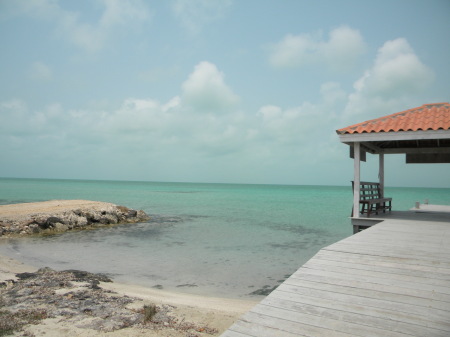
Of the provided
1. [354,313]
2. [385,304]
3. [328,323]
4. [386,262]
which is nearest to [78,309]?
[328,323]

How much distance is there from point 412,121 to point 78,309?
9978 millimetres

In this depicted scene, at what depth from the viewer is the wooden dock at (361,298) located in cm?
274

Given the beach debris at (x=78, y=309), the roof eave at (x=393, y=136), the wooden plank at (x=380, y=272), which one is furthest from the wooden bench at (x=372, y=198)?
the beach debris at (x=78, y=309)

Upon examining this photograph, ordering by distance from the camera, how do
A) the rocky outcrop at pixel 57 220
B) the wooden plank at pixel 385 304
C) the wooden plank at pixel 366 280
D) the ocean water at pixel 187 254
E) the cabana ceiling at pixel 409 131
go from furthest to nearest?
the rocky outcrop at pixel 57 220
the ocean water at pixel 187 254
the cabana ceiling at pixel 409 131
the wooden plank at pixel 366 280
the wooden plank at pixel 385 304

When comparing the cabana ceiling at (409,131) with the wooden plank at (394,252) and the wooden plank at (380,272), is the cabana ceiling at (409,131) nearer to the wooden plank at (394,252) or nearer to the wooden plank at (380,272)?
the wooden plank at (394,252)

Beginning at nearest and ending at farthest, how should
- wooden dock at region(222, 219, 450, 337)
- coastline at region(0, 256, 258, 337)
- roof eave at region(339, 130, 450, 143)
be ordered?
wooden dock at region(222, 219, 450, 337) → coastline at region(0, 256, 258, 337) → roof eave at region(339, 130, 450, 143)

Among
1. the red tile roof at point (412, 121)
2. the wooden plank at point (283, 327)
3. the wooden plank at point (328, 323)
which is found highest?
the red tile roof at point (412, 121)

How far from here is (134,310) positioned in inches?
215

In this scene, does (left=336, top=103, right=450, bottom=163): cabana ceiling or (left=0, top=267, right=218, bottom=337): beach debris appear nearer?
(left=0, top=267, right=218, bottom=337): beach debris

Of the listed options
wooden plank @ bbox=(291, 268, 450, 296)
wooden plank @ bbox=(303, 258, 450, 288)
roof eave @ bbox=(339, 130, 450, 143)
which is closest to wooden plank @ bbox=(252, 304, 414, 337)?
wooden plank @ bbox=(291, 268, 450, 296)

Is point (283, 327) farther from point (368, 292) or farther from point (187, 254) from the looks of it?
point (187, 254)

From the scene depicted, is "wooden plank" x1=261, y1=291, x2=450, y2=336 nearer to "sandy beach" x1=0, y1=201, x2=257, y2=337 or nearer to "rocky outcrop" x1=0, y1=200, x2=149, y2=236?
"sandy beach" x1=0, y1=201, x2=257, y2=337

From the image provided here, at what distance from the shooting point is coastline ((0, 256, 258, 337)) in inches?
180

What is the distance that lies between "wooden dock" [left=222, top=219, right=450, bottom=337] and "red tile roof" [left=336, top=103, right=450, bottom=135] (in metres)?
4.37
